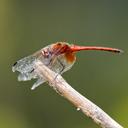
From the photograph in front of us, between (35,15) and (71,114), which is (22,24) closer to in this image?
(35,15)

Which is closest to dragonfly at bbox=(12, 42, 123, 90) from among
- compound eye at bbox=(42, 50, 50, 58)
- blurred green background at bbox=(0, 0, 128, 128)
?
compound eye at bbox=(42, 50, 50, 58)

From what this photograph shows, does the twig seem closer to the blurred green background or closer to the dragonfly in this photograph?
the dragonfly

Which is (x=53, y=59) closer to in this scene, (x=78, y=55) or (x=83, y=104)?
(x=83, y=104)

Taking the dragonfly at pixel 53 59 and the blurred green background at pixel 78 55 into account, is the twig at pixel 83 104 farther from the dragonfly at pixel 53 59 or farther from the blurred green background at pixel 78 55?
the blurred green background at pixel 78 55

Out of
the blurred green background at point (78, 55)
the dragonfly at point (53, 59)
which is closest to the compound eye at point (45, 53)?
→ the dragonfly at point (53, 59)

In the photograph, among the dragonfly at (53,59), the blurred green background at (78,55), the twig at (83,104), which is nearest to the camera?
the twig at (83,104)

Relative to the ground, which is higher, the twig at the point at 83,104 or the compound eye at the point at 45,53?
the compound eye at the point at 45,53
